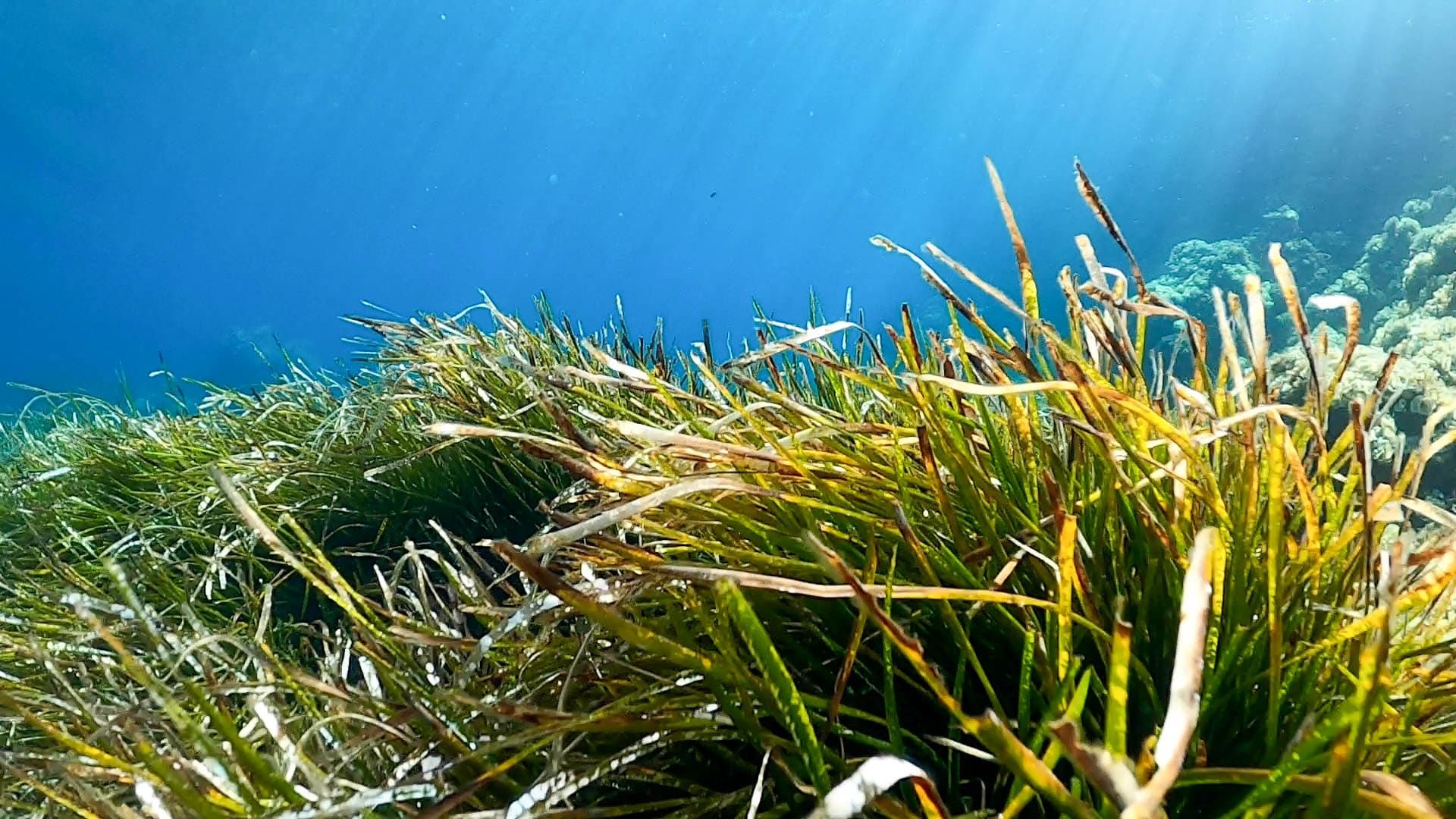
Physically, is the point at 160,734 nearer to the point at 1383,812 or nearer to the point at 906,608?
the point at 906,608

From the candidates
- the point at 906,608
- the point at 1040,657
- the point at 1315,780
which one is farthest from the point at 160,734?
the point at 1315,780

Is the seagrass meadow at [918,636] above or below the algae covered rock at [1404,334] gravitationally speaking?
below

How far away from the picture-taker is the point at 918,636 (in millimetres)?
728

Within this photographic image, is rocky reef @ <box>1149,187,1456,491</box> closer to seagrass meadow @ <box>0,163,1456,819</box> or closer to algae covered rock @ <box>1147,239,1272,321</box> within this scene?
algae covered rock @ <box>1147,239,1272,321</box>

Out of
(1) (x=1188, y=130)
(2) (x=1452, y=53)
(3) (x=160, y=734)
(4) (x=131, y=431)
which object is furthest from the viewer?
(1) (x=1188, y=130)

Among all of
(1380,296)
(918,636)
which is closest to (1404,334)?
(1380,296)

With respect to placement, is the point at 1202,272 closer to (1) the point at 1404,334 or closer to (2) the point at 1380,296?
(2) the point at 1380,296

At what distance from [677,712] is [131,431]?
2.57m

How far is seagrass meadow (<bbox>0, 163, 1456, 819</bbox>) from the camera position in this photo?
1.55 feet

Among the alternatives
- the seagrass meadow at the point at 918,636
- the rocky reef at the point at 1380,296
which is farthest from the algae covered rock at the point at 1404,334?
the seagrass meadow at the point at 918,636

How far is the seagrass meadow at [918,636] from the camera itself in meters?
0.47

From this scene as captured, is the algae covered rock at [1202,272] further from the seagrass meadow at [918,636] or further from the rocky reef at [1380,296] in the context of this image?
the seagrass meadow at [918,636]

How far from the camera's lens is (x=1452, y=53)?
81.4ft

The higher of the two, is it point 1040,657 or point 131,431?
point 131,431
